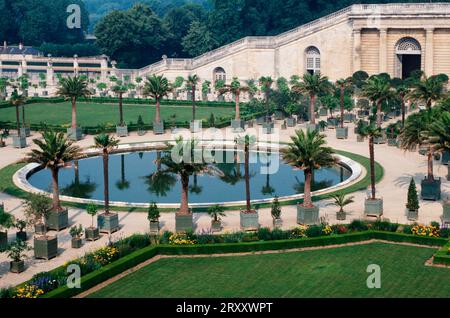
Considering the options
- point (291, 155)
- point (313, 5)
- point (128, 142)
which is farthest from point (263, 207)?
point (313, 5)

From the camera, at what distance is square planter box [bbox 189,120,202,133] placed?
82.0m

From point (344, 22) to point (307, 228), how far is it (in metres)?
62.6

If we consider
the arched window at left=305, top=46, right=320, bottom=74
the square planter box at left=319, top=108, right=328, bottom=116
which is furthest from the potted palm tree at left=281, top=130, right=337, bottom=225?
the arched window at left=305, top=46, right=320, bottom=74

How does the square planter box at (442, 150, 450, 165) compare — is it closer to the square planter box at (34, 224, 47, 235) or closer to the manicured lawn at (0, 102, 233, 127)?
the manicured lawn at (0, 102, 233, 127)

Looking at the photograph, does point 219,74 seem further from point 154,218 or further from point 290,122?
point 154,218

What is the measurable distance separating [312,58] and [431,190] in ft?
185

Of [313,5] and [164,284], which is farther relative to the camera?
[313,5]

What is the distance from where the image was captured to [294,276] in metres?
38.7

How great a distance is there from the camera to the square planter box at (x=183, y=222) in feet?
153

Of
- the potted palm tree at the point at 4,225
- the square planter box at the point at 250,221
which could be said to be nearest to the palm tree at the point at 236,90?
the square planter box at the point at 250,221

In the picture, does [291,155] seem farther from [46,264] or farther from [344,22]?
[344,22]

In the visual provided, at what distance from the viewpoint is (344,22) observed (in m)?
103

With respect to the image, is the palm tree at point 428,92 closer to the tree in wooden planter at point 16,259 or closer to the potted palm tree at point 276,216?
the potted palm tree at point 276,216

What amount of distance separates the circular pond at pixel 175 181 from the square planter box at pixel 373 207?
27.8 ft
